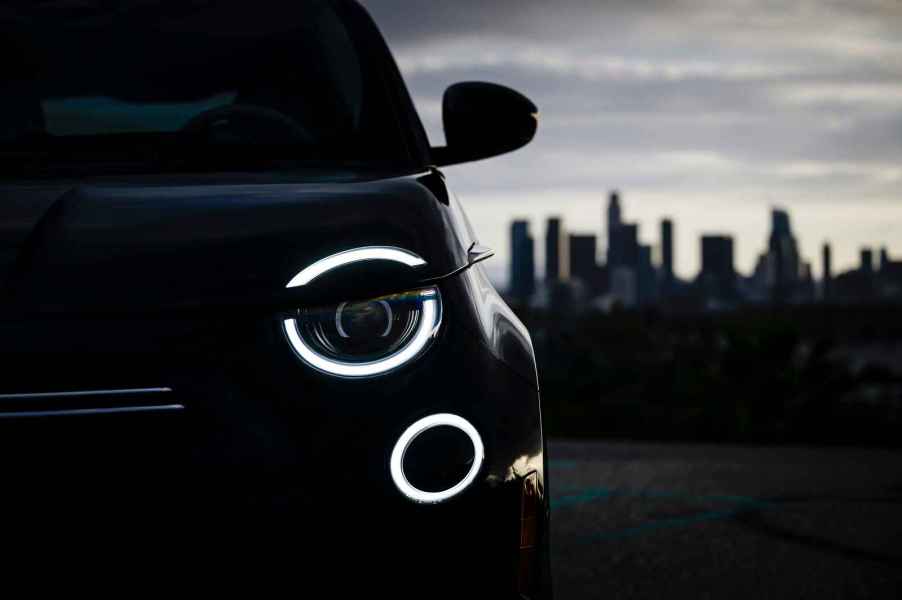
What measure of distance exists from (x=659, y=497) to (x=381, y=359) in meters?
4.48

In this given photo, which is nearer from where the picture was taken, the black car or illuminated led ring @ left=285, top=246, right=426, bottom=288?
the black car

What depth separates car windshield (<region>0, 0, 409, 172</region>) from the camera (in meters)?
2.72

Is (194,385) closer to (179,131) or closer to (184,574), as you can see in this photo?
(184,574)

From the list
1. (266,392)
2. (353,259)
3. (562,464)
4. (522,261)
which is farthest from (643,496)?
(522,261)

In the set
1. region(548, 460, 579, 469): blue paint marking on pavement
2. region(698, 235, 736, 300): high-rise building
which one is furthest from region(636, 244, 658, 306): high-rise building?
region(548, 460, 579, 469): blue paint marking on pavement

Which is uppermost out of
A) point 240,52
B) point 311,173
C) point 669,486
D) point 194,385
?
point 240,52

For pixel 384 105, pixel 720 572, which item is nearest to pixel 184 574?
pixel 384 105

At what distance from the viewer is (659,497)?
Answer: 5.75 meters

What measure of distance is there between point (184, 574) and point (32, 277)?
43cm

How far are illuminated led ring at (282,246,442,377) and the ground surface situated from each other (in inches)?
93.1

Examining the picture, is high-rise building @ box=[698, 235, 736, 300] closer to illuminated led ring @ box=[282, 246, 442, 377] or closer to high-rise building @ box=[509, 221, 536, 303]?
high-rise building @ box=[509, 221, 536, 303]

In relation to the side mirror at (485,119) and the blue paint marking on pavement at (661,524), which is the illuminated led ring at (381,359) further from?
the blue paint marking on pavement at (661,524)

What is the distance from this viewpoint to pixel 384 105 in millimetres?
2535

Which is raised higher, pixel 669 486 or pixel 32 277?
pixel 32 277
